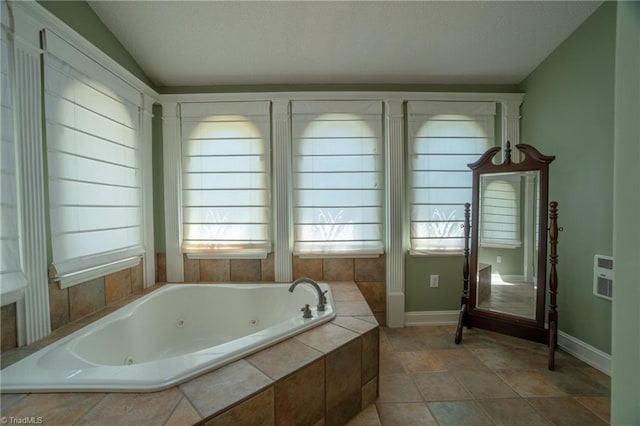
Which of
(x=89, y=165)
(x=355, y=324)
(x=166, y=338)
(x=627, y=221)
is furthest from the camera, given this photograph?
(x=166, y=338)

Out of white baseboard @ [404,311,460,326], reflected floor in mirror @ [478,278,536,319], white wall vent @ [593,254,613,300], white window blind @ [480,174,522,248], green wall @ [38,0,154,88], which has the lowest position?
white baseboard @ [404,311,460,326]

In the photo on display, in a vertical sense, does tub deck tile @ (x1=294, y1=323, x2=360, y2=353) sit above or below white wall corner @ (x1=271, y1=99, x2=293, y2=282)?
below

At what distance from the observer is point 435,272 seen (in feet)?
7.78

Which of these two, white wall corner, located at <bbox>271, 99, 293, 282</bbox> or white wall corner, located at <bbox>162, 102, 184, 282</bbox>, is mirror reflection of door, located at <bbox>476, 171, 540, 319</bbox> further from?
white wall corner, located at <bbox>162, 102, 184, 282</bbox>

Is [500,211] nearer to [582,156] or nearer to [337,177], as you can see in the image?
[582,156]

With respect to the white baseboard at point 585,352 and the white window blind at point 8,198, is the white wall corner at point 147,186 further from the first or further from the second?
the white baseboard at point 585,352

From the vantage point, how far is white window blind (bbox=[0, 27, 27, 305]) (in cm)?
117

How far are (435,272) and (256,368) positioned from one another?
1.89 meters

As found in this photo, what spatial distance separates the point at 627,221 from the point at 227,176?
91.5 inches

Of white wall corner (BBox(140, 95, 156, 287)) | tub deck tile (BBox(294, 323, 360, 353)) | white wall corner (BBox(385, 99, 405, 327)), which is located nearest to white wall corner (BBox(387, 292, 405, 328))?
white wall corner (BBox(385, 99, 405, 327))

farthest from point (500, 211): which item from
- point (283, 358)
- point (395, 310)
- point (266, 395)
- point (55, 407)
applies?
point (55, 407)

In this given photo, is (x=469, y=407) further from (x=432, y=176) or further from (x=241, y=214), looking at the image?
(x=241, y=214)

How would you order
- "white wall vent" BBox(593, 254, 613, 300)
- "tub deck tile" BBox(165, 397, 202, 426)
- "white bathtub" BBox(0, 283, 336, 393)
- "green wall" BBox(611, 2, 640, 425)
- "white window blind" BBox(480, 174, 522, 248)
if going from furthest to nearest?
"white window blind" BBox(480, 174, 522, 248), "white wall vent" BBox(593, 254, 613, 300), "white bathtub" BBox(0, 283, 336, 393), "tub deck tile" BBox(165, 397, 202, 426), "green wall" BBox(611, 2, 640, 425)

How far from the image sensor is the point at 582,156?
1808 millimetres
